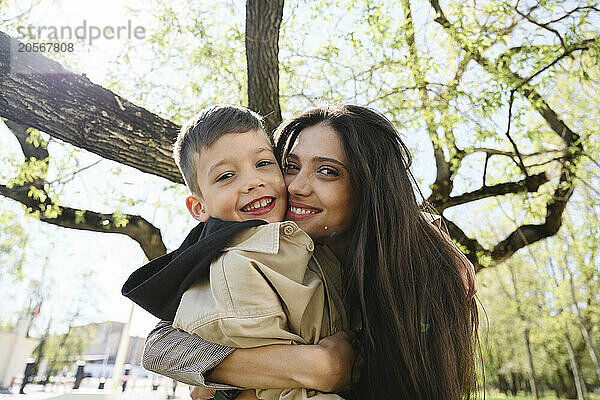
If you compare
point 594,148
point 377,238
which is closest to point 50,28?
point 377,238

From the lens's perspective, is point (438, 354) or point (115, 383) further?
point (115, 383)

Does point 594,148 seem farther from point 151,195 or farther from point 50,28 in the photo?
point 50,28

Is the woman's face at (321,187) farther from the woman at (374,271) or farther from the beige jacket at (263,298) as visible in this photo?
the beige jacket at (263,298)

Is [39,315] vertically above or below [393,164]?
above

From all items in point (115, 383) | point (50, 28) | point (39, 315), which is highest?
point (50, 28)

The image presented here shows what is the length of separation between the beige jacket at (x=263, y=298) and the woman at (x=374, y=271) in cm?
7

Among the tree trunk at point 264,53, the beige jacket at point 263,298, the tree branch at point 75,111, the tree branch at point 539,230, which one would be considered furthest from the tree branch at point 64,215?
the tree branch at point 539,230

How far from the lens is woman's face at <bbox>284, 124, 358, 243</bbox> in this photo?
1982mm

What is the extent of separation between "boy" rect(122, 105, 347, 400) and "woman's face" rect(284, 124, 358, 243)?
0.08 meters

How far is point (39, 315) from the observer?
15.8 meters

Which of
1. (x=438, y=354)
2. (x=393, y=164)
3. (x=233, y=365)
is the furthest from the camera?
(x=393, y=164)

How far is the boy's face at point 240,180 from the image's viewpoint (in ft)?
6.07

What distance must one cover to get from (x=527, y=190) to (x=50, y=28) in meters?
6.10

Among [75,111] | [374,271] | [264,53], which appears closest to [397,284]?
[374,271]
